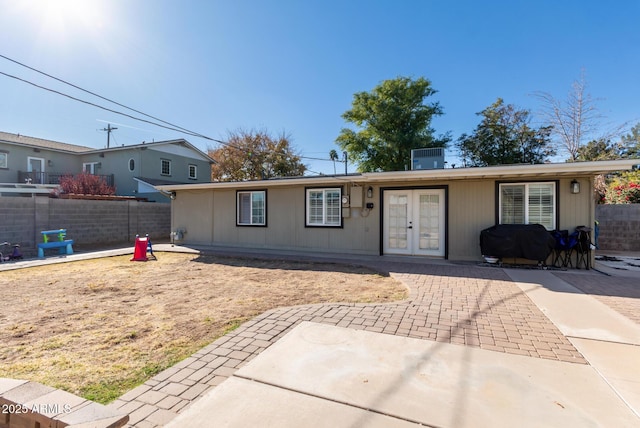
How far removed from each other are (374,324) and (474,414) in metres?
1.59

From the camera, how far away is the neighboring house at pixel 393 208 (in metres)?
7.41

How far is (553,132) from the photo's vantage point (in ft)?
66.7

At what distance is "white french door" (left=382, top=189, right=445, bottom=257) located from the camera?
8.58 metres

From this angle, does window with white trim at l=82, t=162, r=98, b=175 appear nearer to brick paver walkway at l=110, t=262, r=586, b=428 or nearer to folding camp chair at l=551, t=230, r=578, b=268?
brick paver walkway at l=110, t=262, r=586, b=428

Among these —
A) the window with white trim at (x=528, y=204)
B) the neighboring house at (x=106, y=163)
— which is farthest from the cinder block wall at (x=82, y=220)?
the window with white trim at (x=528, y=204)

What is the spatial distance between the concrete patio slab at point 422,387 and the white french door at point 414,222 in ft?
19.7

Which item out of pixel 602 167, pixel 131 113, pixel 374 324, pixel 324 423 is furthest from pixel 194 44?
pixel 602 167

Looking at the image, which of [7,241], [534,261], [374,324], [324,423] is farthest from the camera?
[7,241]

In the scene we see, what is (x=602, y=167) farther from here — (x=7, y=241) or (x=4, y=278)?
(x=7, y=241)

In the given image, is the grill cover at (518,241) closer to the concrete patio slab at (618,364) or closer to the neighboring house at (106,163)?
the concrete patio slab at (618,364)

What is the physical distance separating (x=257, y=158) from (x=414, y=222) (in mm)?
20354

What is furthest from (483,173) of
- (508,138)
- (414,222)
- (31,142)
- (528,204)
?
(31,142)

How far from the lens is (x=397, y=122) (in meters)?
24.0

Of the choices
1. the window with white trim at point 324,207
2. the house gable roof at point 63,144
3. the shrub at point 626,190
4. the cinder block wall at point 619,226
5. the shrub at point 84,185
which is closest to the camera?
the window with white trim at point 324,207
